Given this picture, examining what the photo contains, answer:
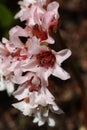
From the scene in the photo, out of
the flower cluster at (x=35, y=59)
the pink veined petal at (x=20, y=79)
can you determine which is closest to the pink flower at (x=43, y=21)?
the flower cluster at (x=35, y=59)

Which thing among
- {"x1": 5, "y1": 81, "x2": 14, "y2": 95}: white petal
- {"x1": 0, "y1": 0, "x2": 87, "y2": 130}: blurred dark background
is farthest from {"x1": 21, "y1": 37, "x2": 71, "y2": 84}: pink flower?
{"x1": 0, "y1": 0, "x2": 87, "y2": 130}: blurred dark background

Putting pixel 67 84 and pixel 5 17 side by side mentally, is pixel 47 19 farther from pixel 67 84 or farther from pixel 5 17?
pixel 67 84

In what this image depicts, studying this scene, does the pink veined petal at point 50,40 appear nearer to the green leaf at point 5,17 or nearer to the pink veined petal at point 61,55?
the pink veined petal at point 61,55

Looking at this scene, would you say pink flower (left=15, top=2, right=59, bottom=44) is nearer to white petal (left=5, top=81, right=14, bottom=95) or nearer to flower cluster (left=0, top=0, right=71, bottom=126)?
flower cluster (left=0, top=0, right=71, bottom=126)

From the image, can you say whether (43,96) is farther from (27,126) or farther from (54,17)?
(27,126)

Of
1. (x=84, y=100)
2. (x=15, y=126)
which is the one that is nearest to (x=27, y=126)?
(x=15, y=126)

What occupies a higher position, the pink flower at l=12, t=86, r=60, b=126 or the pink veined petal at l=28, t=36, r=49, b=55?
the pink veined petal at l=28, t=36, r=49, b=55

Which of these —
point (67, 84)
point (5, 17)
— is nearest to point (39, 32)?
point (5, 17)
